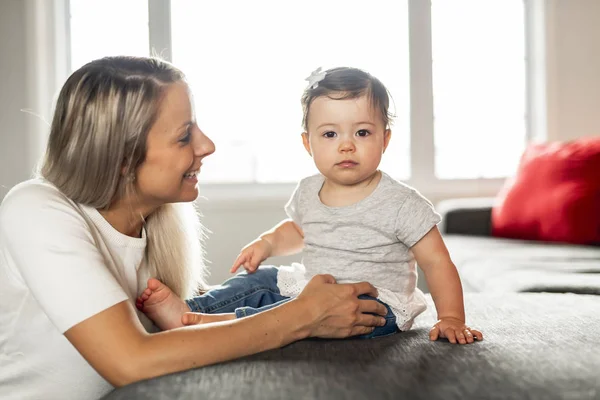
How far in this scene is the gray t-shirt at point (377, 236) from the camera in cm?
142

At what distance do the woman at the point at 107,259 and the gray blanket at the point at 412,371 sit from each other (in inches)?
2.0

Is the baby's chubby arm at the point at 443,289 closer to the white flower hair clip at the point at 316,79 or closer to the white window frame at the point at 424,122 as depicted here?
the white flower hair clip at the point at 316,79

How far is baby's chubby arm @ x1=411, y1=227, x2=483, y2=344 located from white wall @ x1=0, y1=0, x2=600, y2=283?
270 centimetres

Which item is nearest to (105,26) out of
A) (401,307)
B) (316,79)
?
(316,79)

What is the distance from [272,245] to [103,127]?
60 centimetres

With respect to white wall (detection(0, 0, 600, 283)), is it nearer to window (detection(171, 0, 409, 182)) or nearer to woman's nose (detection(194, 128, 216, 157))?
window (detection(171, 0, 409, 182))

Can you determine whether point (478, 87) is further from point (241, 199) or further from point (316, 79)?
point (316, 79)

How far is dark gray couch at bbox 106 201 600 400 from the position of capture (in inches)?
38.4

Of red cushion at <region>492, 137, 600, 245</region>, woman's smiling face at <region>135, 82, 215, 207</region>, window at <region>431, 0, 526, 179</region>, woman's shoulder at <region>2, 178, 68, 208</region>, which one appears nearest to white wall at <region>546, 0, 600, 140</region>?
window at <region>431, 0, 526, 179</region>

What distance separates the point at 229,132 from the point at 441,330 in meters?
3.19

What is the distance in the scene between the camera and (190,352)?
1.11 metres

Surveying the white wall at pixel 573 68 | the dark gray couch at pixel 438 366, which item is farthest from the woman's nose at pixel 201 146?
the white wall at pixel 573 68

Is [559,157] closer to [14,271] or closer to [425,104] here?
[425,104]

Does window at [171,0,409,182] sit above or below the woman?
above
